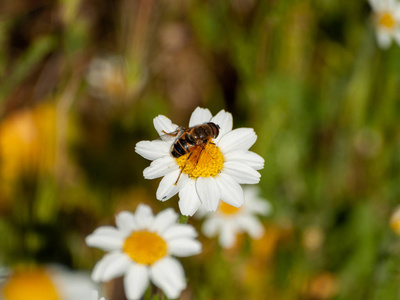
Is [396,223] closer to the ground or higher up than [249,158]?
higher up

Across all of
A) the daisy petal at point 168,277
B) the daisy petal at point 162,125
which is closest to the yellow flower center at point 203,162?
the daisy petal at point 162,125

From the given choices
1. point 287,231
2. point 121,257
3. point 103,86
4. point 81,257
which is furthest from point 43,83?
point 121,257

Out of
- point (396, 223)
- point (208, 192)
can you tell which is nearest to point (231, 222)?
point (396, 223)

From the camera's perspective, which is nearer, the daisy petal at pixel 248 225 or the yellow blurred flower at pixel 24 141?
the daisy petal at pixel 248 225

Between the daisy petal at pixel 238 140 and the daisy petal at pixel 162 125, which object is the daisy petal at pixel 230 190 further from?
the daisy petal at pixel 162 125

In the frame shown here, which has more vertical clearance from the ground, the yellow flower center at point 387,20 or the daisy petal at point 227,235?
the yellow flower center at point 387,20

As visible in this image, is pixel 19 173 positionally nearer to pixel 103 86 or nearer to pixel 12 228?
pixel 12 228

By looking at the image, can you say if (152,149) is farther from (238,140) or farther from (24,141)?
(24,141)
